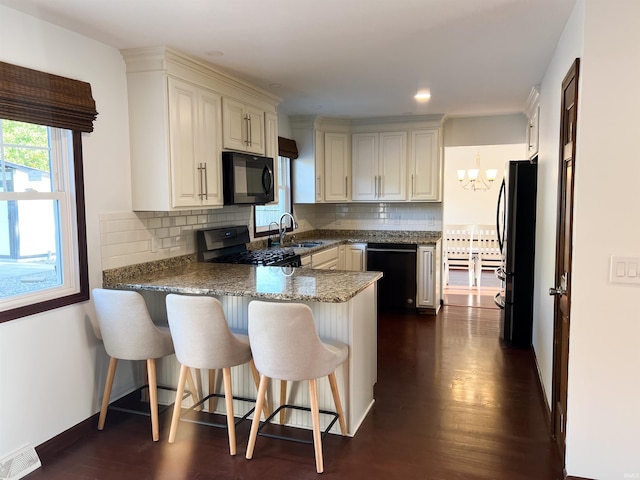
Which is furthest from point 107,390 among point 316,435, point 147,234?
point 316,435

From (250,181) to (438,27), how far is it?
1924 millimetres

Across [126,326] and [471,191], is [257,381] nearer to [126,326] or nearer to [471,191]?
[126,326]

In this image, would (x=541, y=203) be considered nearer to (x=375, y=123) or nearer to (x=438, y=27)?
(x=438, y=27)

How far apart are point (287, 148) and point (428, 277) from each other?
87.5 inches

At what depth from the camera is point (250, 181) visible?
3.97 meters

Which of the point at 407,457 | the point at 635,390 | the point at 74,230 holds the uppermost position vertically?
the point at 74,230

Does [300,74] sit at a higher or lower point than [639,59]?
higher

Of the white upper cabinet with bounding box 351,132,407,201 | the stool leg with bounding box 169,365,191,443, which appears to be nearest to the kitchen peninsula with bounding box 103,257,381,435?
the stool leg with bounding box 169,365,191,443

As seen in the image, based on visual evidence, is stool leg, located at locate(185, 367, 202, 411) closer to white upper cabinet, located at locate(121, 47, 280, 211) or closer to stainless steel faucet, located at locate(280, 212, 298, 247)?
white upper cabinet, located at locate(121, 47, 280, 211)

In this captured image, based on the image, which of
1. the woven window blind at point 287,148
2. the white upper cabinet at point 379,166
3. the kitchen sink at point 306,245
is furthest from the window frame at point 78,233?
the white upper cabinet at point 379,166

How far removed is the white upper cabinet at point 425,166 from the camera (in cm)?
571

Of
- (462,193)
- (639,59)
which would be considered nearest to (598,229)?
(639,59)

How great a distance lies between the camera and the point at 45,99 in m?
2.52

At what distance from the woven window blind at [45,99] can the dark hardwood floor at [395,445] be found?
1813 mm
